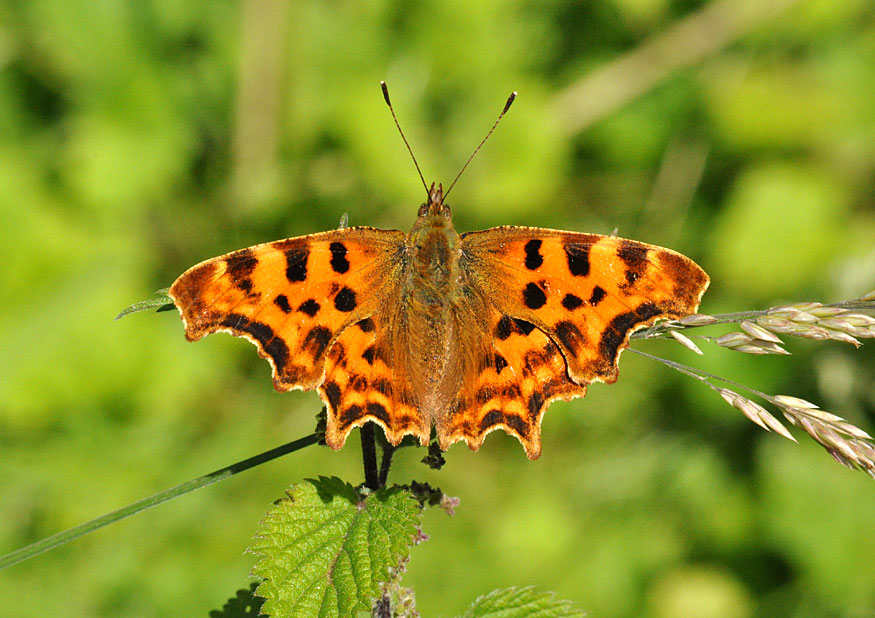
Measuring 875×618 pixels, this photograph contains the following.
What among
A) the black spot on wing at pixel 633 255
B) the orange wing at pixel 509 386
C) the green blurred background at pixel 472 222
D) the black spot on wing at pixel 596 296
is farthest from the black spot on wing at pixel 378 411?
the green blurred background at pixel 472 222

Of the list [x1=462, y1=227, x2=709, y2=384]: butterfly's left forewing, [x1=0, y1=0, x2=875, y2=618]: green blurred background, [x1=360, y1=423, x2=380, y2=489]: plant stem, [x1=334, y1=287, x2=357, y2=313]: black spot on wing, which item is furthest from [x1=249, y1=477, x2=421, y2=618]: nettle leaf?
[x1=0, y1=0, x2=875, y2=618]: green blurred background

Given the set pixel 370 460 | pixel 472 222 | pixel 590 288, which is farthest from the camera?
pixel 472 222

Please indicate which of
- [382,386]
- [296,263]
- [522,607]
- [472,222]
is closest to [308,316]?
[296,263]

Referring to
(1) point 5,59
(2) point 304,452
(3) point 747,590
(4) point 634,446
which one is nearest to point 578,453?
(4) point 634,446

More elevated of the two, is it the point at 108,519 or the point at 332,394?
the point at 332,394

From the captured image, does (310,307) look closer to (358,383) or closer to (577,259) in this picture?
(358,383)
